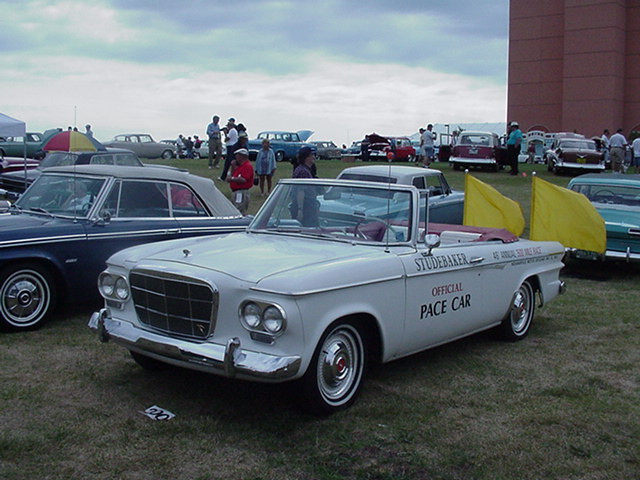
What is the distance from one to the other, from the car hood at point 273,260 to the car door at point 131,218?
5.90 ft

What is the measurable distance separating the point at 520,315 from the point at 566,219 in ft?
11.9

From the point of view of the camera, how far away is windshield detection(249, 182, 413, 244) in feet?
18.6

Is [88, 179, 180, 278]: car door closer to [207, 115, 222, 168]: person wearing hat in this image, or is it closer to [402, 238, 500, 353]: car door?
[402, 238, 500, 353]: car door

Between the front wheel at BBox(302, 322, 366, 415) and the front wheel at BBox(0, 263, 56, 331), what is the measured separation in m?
3.34

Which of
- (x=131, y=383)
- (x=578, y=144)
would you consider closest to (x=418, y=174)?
(x=131, y=383)

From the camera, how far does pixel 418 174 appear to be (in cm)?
1164

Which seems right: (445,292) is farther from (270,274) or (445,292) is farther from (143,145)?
(143,145)

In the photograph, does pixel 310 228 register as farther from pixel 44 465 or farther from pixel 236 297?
pixel 44 465

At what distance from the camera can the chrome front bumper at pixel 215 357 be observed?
4383 mm

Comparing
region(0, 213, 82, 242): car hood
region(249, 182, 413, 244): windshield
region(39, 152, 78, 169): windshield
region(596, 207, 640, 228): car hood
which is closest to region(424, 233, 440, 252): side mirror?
region(249, 182, 413, 244): windshield

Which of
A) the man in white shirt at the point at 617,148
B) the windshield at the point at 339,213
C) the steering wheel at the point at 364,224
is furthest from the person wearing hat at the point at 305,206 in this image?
the man in white shirt at the point at 617,148

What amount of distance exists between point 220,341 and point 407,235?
1.76 metres

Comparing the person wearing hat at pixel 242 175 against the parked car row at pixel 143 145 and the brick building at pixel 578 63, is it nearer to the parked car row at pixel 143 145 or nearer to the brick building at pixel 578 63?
the parked car row at pixel 143 145

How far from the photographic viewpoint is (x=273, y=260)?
16.2 feet
